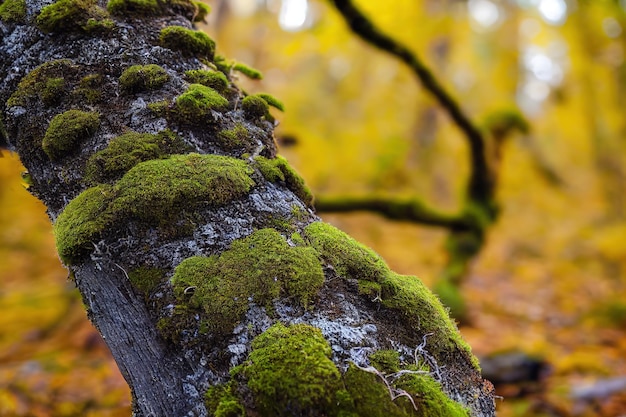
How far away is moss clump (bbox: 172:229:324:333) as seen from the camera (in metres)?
1.33

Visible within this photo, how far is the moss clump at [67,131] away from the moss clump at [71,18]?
36cm

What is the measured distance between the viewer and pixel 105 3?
1.84 metres

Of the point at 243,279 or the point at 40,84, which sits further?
the point at 40,84

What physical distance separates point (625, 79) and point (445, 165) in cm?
386

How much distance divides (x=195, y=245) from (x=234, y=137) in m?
0.48

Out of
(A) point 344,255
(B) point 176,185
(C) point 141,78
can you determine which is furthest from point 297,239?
(C) point 141,78

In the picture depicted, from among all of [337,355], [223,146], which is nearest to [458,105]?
[223,146]

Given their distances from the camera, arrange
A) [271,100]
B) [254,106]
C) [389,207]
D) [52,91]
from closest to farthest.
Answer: [52,91] < [254,106] < [271,100] < [389,207]

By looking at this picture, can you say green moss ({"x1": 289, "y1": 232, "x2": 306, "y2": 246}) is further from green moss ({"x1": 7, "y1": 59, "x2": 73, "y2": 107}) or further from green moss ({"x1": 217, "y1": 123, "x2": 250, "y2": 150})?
green moss ({"x1": 7, "y1": 59, "x2": 73, "y2": 107})

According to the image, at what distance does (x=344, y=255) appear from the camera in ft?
5.11

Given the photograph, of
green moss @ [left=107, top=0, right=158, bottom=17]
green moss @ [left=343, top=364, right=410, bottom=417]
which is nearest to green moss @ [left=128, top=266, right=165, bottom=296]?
green moss @ [left=343, top=364, right=410, bottom=417]

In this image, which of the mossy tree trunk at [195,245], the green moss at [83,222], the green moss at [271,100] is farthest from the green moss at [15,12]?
the green moss at [271,100]

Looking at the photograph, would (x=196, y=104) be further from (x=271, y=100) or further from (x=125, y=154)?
(x=271, y=100)

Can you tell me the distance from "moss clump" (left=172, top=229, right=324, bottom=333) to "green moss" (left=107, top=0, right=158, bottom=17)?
107 cm
